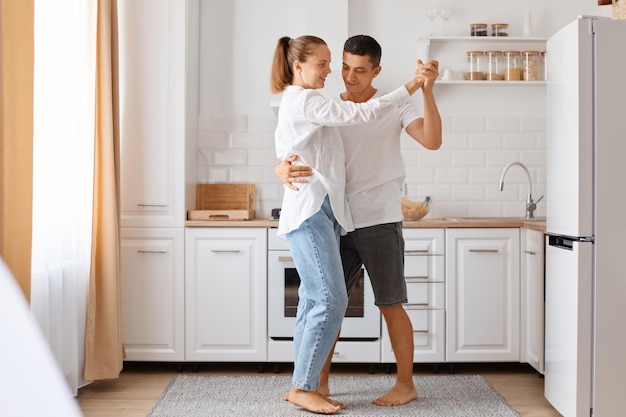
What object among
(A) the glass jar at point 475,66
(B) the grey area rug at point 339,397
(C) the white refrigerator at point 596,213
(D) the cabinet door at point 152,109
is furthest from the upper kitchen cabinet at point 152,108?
(C) the white refrigerator at point 596,213

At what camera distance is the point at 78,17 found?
3.02 m

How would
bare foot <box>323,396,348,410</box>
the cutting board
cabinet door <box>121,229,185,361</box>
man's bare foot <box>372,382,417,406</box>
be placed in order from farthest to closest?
the cutting board < cabinet door <box>121,229,185,361</box> < man's bare foot <box>372,382,417,406</box> < bare foot <box>323,396,348,410</box>

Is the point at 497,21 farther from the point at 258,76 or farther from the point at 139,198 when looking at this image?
the point at 139,198

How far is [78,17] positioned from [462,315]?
2.23 metres

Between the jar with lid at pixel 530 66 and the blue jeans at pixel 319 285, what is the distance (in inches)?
74.2

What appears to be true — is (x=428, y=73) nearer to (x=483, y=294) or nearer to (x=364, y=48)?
(x=364, y=48)

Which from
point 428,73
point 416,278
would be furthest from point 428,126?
point 416,278

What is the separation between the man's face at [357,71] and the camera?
2.81 metres

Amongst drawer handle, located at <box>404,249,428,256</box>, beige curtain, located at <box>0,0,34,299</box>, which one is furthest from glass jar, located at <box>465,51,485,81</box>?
beige curtain, located at <box>0,0,34,299</box>

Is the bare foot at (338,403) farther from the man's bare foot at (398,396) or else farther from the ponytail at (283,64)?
the ponytail at (283,64)

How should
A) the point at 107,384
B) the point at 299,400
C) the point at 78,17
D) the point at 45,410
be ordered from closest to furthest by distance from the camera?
the point at 45,410 → the point at 299,400 → the point at 78,17 → the point at 107,384

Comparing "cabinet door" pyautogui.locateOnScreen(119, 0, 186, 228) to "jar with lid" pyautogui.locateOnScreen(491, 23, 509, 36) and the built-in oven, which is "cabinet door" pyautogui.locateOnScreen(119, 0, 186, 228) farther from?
"jar with lid" pyautogui.locateOnScreen(491, 23, 509, 36)

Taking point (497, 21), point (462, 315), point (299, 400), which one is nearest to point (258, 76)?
point (497, 21)

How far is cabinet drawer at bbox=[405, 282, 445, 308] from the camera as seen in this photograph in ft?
11.6
